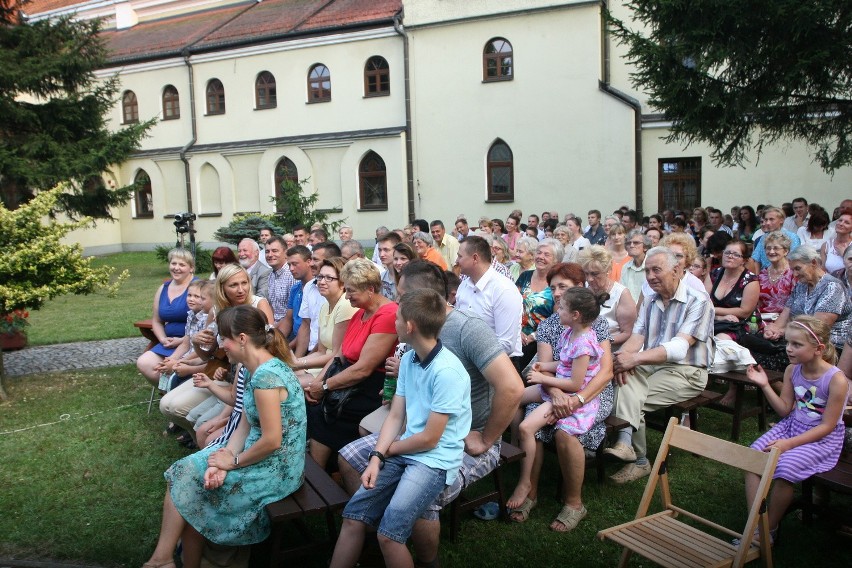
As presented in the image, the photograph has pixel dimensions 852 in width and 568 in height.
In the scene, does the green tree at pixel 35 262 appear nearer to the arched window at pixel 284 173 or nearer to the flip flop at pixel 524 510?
the flip flop at pixel 524 510

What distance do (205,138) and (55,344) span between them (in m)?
19.1

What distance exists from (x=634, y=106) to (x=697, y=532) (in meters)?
19.8

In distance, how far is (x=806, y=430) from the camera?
411 centimetres

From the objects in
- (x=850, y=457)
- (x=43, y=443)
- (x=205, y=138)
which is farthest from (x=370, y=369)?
(x=205, y=138)

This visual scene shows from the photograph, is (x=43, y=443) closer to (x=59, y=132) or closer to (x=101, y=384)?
(x=101, y=384)

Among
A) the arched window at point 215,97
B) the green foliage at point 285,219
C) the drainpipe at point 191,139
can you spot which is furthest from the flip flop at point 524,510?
the arched window at point 215,97

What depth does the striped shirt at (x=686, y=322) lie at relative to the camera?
5.29 metres

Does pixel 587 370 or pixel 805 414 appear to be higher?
pixel 587 370

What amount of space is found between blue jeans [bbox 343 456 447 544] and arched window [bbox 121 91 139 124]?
30.5m

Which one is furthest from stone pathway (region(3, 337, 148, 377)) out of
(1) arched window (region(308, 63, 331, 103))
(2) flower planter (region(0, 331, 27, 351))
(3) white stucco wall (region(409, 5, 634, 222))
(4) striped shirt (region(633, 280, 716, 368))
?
(1) arched window (region(308, 63, 331, 103))

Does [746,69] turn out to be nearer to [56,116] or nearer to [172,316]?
[172,316]

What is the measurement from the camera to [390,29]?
24.8 m

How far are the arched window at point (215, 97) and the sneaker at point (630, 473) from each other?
26.5 meters

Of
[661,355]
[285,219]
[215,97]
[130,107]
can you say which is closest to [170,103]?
[130,107]
